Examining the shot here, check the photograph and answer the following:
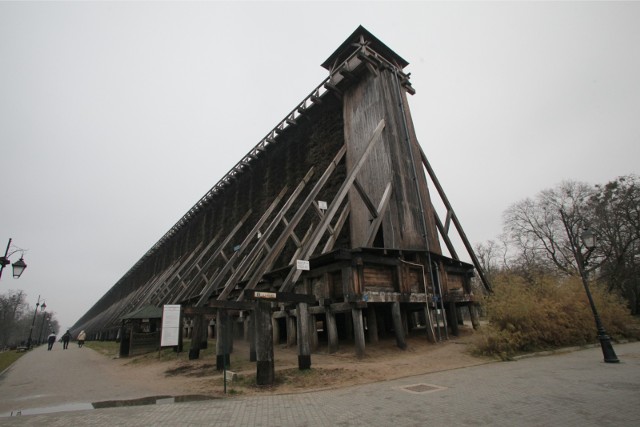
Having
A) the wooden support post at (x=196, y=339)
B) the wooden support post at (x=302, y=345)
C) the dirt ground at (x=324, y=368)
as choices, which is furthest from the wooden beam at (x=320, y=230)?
the wooden support post at (x=196, y=339)

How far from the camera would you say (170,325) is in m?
8.73

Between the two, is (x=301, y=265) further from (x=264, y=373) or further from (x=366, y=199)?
(x=366, y=199)

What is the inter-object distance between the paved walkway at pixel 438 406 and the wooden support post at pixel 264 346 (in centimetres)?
97

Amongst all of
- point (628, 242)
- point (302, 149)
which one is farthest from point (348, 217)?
point (628, 242)

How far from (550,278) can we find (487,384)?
731 cm

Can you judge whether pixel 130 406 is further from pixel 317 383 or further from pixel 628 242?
pixel 628 242

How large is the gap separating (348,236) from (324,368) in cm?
716

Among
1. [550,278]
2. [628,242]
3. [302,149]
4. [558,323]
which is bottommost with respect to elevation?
[558,323]

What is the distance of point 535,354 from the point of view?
30.6 ft

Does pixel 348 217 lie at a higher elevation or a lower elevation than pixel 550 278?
higher

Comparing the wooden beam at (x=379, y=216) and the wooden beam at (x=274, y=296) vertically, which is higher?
the wooden beam at (x=379, y=216)

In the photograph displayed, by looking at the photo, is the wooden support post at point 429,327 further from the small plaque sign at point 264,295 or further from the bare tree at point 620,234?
the bare tree at point 620,234

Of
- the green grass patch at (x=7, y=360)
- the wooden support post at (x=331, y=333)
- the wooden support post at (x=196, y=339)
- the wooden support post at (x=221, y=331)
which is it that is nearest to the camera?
A: the wooden support post at (x=221, y=331)

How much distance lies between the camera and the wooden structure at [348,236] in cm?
1007
